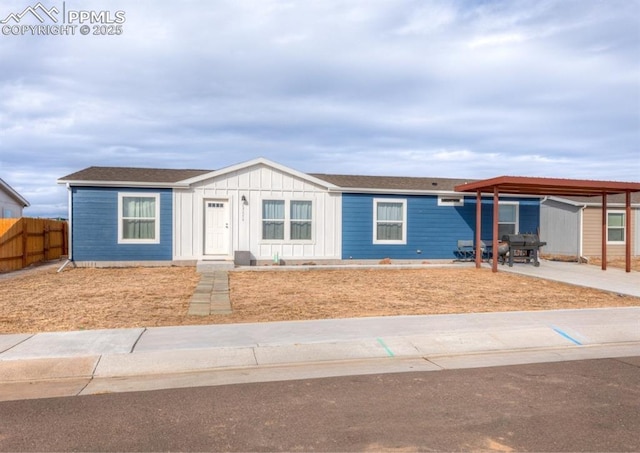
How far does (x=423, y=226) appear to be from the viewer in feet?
67.3

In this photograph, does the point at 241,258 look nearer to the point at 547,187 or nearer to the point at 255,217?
the point at 255,217

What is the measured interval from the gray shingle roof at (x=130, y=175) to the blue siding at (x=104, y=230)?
346 millimetres

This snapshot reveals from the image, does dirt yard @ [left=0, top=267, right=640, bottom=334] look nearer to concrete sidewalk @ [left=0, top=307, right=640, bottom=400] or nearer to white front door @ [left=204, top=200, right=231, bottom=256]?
concrete sidewalk @ [left=0, top=307, right=640, bottom=400]

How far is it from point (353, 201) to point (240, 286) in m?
7.19

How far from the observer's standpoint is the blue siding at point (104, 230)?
58.6ft

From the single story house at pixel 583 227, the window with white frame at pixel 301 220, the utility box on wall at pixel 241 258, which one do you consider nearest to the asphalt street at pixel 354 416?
the utility box on wall at pixel 241 258

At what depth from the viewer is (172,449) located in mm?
4266

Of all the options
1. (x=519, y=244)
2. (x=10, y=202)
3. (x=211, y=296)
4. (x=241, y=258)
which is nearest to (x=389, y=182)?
(x=519, y=244)

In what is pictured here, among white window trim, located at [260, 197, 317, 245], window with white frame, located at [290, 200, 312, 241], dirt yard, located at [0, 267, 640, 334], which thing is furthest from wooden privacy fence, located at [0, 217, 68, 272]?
window with white frame, located at [290, 200, 312, 241]

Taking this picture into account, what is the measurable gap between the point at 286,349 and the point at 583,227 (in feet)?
68.2

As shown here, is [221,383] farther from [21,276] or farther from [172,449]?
[21,276]

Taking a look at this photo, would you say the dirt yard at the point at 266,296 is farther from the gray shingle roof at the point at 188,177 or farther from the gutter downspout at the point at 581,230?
the gutter downspout at the point at 581,230

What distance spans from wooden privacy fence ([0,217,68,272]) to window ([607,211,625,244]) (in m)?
25.5

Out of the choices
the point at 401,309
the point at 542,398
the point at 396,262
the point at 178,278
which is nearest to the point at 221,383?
the point at 542,398
